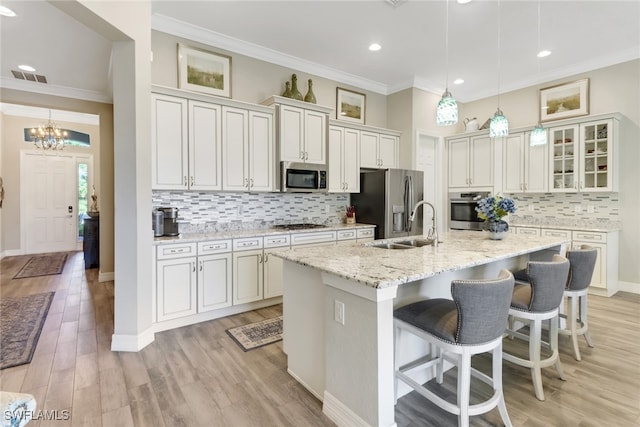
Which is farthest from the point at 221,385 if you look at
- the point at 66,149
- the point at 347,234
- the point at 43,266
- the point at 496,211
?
the point at 66,149

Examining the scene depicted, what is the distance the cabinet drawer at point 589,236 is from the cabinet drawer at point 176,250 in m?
4.95

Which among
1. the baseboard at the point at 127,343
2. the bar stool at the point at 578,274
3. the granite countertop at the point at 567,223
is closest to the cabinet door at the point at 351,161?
the granite countertop at the point at 567,223

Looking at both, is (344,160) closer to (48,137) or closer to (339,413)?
(339,413)

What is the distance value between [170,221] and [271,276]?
4.20 feet

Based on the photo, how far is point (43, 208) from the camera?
7.07 m

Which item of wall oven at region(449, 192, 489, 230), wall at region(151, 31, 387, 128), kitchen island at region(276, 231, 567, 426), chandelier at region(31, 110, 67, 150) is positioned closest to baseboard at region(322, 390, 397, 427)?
kitchen island at region(276, 231, 567, 426)

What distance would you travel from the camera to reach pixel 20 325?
10.5 ft

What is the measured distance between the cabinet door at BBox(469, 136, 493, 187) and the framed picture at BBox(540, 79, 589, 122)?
88 centimetres

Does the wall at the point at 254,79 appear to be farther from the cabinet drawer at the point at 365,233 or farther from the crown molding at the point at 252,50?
the cabinet drawer at the point at 365,233

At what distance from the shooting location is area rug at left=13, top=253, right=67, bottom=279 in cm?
525

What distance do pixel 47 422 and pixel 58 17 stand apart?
3579 mm

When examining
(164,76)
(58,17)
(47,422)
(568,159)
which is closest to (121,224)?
(47,422)

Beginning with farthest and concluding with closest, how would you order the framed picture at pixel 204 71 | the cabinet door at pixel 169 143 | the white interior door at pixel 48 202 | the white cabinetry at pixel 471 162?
the white interior door at pixel 48 202 → the white cabinetry at pixel 471 162 → the framed picture at pixel 204 71 → the cabinet door at pixel 169 143

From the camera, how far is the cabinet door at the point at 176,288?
305 centimetres
